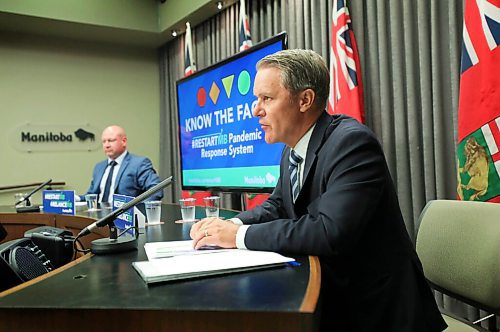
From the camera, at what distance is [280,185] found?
1585 mm

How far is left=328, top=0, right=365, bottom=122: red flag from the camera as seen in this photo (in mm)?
2604

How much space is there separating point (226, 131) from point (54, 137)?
8.65ft

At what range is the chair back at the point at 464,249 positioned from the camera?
131 centimetres

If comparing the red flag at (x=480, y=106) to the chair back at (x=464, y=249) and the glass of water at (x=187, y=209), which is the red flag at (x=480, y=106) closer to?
the chair back at (x=464, y=249)

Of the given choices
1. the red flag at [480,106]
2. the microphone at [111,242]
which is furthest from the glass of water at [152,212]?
the red flag at [480,106]

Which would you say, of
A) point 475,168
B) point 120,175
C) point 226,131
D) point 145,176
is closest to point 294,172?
point 475,168

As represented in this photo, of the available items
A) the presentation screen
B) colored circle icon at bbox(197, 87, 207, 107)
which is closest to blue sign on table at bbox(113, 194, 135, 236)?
the presentation screen

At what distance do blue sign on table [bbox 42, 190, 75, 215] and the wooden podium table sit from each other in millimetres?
1761

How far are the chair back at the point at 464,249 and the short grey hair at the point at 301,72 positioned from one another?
652mm

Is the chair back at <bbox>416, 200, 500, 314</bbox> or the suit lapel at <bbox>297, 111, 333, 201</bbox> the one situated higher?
the suit lapel at <bbox>297, 111, 333, 201</bbox>

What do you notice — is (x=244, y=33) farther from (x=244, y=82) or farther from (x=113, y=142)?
(x=113, y=142)

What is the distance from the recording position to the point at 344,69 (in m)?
2.65

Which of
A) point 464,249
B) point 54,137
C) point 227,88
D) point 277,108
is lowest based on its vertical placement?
point 464,249

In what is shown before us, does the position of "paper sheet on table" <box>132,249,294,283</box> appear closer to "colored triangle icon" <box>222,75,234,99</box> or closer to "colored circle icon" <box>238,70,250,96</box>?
"colored circle icon" <box>238,70,250,96</box>
